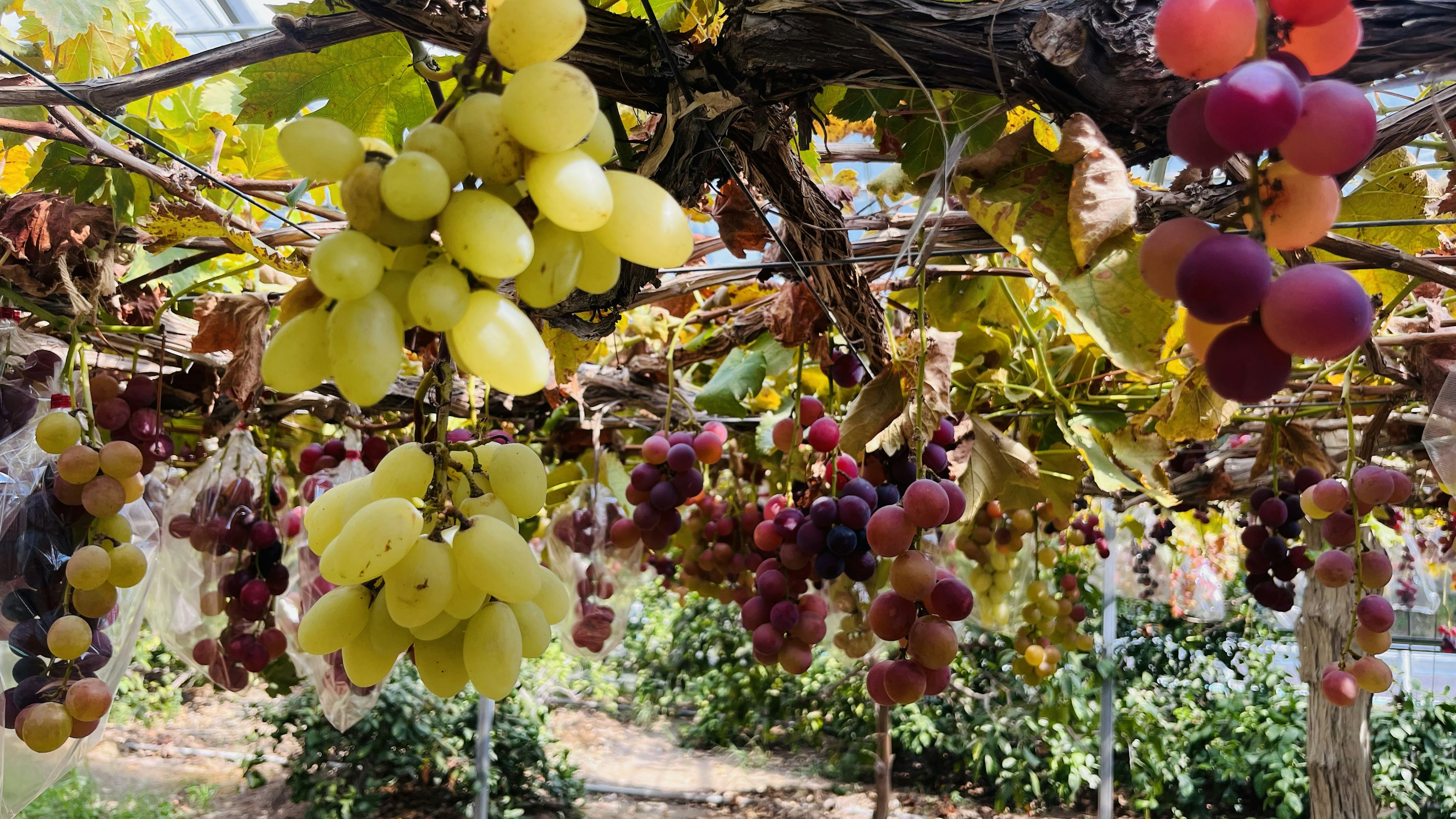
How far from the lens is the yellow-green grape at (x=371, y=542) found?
470 mm

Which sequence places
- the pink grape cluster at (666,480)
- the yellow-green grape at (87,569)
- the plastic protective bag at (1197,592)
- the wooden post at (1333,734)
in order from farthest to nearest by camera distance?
the plastic protective bag at (1197,592) → the wooden post at (1333,734) → the pink grape cluster at (666,480) → the yellow-green grape at (87,569)

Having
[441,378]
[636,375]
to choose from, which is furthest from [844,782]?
[441,378]

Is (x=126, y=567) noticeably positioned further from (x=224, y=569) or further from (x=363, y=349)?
(x=363, y=349)

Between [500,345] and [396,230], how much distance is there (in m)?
0.07

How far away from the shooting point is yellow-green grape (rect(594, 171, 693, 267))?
437mm

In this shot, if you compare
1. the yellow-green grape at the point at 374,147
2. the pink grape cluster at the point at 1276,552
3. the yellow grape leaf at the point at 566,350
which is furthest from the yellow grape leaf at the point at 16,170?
the pink grape cluster at the point at 1276,552

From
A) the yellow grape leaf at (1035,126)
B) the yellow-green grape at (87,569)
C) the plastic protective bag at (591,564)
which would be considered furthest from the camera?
the plastic protective bag at (591,564)

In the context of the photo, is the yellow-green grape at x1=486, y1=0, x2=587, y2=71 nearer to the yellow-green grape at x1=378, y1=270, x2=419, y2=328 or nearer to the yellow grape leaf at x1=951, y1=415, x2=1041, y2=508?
the yellow-green grape at x1=378, y1=270, x2=419, y2=328

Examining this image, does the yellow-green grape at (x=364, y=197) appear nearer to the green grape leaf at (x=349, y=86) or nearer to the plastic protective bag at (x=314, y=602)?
the green grape leaf at (x=349, y=86)

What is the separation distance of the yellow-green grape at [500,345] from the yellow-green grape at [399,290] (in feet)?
0.09

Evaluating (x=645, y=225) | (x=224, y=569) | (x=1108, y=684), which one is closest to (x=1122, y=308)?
(x=645, y=225)

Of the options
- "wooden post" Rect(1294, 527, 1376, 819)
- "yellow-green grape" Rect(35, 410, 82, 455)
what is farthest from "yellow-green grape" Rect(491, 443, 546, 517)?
"wooden post" Rect(1294, 527, 1376, 819)

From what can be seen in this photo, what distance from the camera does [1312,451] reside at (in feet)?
5.56

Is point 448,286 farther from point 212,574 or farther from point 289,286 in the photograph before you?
point 212,574
